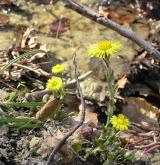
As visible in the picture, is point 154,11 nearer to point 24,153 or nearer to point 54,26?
point 54,26

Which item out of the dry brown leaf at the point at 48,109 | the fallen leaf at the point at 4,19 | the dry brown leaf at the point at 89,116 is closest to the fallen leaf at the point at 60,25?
the fallen leaf at the point at 4,19

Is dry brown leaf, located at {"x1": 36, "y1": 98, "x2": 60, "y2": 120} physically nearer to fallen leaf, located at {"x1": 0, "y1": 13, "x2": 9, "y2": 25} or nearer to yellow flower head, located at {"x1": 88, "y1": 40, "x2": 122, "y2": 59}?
yellow flower head, located at {"x1": 88, "y1": 40, "x2": 122, "y2": 59}

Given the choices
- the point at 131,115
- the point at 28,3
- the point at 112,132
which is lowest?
the point at 131,115

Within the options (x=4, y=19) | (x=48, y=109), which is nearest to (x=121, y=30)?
(x=48, y=109)

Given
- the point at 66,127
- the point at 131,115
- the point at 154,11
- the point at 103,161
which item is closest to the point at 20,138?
the point at 66,127

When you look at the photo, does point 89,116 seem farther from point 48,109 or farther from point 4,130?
point 4,130

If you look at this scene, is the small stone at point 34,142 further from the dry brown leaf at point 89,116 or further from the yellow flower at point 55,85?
the dry brown leaf at point 89,116

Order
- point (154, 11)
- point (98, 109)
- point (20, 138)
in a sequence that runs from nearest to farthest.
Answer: point (20, 138) < point (98, 109) < point (154, 11)

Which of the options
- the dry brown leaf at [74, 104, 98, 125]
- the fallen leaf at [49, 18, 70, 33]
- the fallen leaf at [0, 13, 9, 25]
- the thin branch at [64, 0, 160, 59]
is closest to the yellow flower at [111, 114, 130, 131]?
the dry brown leaf at [74, 104, 98, 125]

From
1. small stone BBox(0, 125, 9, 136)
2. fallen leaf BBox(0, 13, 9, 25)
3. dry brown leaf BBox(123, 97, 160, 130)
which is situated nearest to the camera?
small stone BBox(0, 125, 9, 136)
